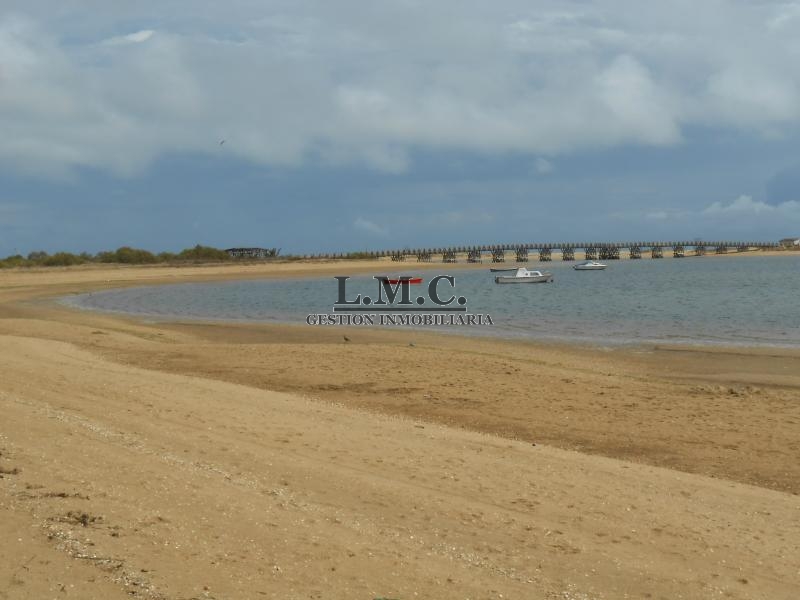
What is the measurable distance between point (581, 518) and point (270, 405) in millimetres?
5417

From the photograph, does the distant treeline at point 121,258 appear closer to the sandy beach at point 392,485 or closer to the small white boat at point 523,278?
the small white boat at point 523,278

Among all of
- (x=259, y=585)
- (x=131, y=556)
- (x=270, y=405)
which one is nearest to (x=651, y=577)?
(x=259, y=585)

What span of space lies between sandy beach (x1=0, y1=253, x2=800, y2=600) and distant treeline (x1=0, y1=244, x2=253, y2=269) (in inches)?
2876

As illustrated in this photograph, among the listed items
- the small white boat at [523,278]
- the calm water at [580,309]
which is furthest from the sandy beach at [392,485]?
the small white boat at [523,278]

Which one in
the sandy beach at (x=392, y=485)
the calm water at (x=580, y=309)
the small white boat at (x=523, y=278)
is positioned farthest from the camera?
the small white boat at (x=523, y=278)

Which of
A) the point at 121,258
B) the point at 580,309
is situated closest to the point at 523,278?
the point at 580,309

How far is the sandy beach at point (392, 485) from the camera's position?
532 centimetres

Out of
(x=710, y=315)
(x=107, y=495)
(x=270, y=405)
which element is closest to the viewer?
(x=107, y=495)

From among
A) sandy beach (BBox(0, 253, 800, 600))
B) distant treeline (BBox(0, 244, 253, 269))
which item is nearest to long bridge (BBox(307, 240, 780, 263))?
distant treeline (BBox(0, 244, 253, 269))

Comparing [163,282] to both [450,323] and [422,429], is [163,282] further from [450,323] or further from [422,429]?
[422,429]

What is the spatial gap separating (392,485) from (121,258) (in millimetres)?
89425

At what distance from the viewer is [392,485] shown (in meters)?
7.40

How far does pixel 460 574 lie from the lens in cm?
549

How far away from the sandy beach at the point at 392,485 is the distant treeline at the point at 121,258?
7305cm
